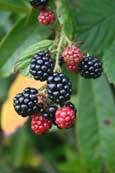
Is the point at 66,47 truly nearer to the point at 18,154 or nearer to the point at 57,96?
the point at 57,96

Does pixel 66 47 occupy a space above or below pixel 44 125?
above

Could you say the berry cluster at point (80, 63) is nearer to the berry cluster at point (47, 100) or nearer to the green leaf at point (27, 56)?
the berry cluster at point (47, 100)

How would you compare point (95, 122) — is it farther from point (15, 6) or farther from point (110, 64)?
point (15, 6)

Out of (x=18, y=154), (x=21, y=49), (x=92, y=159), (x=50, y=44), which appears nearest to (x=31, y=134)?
(x=18, y=154)

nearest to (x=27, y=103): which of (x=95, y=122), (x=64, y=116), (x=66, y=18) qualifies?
(x=64, y=116)

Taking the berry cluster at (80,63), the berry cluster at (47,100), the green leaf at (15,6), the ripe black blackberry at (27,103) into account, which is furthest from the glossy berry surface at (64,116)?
the green leaf at (15,6)
